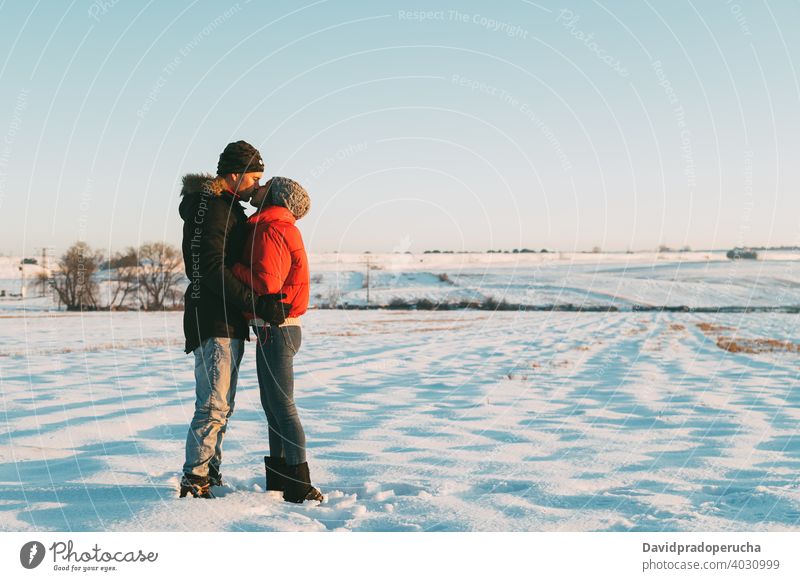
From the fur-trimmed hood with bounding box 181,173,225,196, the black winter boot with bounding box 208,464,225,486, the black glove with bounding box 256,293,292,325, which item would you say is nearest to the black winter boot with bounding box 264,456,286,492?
the black winter boot with bounding box 208,464,225,486

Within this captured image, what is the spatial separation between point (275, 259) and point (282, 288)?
9.4 inches

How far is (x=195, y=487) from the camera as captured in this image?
4.28 meters

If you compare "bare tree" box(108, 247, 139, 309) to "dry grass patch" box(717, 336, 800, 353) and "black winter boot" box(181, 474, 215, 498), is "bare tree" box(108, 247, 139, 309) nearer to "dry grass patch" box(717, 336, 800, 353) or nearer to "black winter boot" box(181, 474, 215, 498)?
"dry grass patch" box(717, 336, 800, 353)

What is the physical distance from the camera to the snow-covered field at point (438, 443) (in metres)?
4.18

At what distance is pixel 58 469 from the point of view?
5055 mm

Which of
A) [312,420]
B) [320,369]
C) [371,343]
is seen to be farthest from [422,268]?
[312,420]

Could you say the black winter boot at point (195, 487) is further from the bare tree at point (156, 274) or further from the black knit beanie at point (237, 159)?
the bare tree at point (156, 274)

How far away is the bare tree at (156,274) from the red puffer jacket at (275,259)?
41.0m

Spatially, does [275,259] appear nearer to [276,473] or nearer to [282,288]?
[282,288]

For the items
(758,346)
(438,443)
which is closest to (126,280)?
(758,346)

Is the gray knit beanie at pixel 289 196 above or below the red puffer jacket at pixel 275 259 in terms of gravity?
above

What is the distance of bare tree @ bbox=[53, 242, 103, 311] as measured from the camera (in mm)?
42875

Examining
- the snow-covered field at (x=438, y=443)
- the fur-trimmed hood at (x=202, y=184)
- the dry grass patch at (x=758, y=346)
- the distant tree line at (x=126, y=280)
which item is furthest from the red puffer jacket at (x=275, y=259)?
the distant tree line at (x=126, y=280)

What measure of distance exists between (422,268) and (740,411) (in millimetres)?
62451
